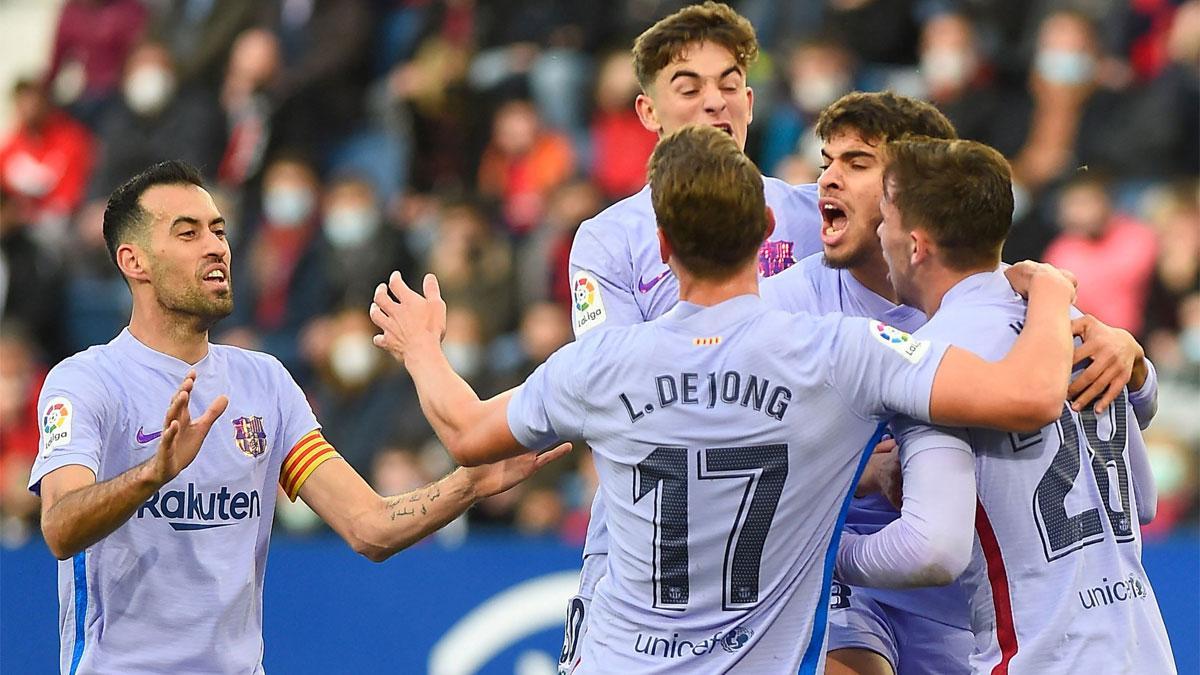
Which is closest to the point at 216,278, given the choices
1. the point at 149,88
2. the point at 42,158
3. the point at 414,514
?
the point at 414,514

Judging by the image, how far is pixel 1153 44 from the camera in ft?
37.6

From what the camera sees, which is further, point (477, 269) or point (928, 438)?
point (477, 269)

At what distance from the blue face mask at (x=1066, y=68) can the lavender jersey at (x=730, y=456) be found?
732 centimetres

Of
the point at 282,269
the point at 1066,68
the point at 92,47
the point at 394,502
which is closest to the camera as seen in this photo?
the point at 394,502

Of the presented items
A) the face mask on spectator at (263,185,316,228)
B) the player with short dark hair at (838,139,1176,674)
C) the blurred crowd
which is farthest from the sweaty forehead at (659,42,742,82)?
the face mask on spectator at (263,185,316,228)

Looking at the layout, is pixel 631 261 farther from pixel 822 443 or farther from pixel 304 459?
pixel 822 443

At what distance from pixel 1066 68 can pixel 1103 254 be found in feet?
5.41

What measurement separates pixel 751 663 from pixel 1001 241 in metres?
1.25

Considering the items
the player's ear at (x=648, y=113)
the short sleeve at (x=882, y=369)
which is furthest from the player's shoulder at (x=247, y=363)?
the short sleeve at (x=882, y=369)

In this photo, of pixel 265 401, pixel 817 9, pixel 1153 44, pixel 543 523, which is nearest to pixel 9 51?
pixel 817 9

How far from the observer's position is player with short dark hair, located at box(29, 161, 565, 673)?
511cm

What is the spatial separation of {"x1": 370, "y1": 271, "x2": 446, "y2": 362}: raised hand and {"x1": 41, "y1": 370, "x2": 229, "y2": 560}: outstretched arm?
48 cm

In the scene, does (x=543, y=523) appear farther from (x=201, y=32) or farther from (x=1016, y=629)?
(x=201, y=32)

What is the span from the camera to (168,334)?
553 centimetres
